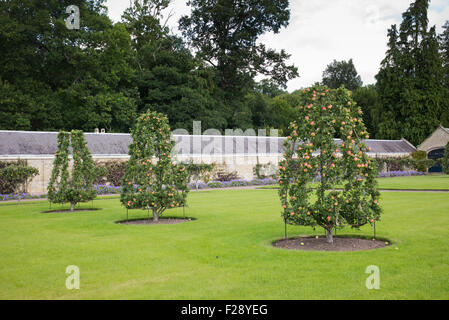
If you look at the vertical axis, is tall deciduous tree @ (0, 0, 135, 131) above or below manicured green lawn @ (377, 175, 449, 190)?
above

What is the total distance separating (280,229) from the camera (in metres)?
11.9

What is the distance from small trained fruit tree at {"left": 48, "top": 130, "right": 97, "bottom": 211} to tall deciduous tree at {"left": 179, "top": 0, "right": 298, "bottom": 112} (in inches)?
1271

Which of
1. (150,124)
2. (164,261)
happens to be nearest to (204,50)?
(150,124)

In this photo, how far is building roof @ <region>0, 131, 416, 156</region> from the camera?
27969mm

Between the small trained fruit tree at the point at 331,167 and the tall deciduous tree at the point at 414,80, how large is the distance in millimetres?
48421

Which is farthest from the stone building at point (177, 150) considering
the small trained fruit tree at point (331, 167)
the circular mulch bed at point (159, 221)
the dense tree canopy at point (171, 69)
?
the small trained fruit tree at point (331, 167)

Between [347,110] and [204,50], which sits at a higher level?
[204,50]

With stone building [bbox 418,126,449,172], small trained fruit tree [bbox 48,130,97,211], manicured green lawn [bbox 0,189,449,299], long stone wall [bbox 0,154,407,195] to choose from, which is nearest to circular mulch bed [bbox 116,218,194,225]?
manicured green lawn [bbox 0,189,449,299]

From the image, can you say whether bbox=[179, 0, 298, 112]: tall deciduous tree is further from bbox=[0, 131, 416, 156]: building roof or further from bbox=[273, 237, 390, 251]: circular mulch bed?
bbox=[273, 237, 390, 251]: circular mulch bed

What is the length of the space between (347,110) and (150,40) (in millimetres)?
43941

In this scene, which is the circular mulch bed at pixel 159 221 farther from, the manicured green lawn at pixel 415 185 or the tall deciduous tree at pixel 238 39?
the tall deciduous tree at pixel 238 39

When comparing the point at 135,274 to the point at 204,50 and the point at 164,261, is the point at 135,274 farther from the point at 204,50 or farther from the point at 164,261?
the point at 204,50

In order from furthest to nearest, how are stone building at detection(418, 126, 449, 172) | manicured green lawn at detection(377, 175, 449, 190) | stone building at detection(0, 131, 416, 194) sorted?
stone building at detection(418, 126, 449, 172) → stone building at detection(0, 131, 416, 194) → manicured green lawn at detection(377, 175, 449, 190)

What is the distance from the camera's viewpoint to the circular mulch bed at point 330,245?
9364 mm
